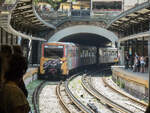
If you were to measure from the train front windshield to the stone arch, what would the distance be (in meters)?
8.11

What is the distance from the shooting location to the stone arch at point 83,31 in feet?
91.9

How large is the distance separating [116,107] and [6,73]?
8216 millimetres

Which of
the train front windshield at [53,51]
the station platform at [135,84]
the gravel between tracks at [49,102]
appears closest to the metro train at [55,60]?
the train front windshield at [53,51]

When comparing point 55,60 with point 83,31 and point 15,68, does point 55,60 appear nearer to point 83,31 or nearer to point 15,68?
point 83,31

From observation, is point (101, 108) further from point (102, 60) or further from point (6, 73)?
point (102, 60)

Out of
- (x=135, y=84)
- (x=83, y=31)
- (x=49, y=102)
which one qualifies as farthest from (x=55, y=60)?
(x=83, y=31)

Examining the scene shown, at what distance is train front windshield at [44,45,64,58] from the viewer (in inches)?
784

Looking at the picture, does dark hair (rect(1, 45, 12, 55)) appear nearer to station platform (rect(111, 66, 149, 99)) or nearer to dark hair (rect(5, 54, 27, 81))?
dark hair (rect(5, 54, 27, 81))

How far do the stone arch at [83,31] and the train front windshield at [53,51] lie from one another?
8.11m

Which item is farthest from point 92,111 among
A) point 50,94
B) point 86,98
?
point 50,94

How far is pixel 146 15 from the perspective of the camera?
47.8 feet

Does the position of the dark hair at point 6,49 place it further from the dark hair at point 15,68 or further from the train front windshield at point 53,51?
the train front windshield at point 53,51

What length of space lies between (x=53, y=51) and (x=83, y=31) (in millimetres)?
9378

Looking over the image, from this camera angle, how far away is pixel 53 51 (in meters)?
20.0
